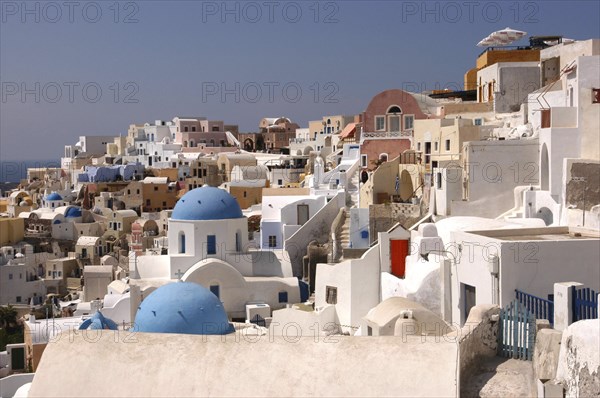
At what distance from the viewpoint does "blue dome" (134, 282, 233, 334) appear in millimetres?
13828

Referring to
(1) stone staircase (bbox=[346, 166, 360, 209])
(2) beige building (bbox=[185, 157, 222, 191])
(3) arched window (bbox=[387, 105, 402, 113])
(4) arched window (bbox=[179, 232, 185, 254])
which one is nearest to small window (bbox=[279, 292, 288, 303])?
(4) arched window (bbox=[179, 232, 185, 254])

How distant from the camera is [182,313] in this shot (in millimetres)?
14055

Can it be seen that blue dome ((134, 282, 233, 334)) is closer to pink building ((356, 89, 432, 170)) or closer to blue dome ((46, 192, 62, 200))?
pink building ((356, 89, 432, 170))

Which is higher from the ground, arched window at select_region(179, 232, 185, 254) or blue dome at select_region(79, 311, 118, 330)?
arched window at select_region(179, 232, 185, 254)

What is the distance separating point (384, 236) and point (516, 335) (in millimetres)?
7480

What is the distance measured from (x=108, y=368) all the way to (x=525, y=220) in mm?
9181

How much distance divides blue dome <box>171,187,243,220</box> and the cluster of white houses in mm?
51

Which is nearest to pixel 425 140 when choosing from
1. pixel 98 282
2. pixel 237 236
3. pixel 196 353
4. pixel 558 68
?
pixel 558 68

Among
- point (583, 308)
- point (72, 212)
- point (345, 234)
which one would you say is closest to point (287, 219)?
point (345, 234)

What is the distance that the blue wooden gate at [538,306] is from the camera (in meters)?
8.81

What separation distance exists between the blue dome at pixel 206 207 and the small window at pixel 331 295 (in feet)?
16.3

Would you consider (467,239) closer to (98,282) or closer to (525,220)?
(525,220)

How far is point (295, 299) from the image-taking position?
65.9 ft

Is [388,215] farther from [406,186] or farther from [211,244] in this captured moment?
[211,244]
